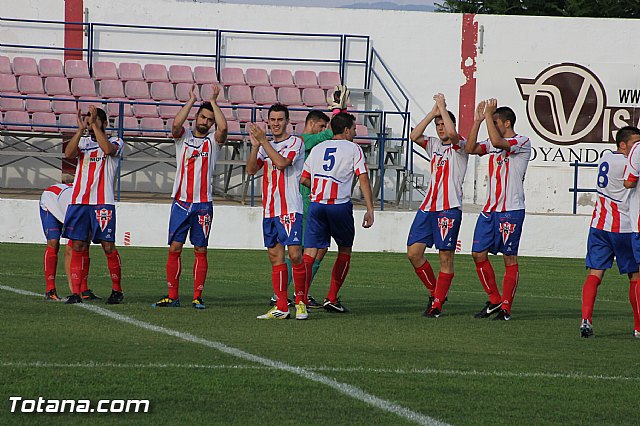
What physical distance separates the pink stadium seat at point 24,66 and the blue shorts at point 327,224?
15594 millimetres

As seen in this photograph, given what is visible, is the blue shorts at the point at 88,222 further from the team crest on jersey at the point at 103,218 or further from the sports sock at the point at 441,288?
the sports sock at the point at 441,288

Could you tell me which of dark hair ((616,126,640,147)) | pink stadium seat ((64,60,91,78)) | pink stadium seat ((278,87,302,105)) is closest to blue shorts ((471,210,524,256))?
dark hair ((616,126,640,147))

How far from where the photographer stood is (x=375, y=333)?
8719 millimetres

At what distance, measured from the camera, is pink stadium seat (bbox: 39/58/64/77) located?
79.4ft

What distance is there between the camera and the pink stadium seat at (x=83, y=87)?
23.9 meters

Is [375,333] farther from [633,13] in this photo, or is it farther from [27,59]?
[633,13]

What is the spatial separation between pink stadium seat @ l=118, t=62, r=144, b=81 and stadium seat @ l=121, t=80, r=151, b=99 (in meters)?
0.29

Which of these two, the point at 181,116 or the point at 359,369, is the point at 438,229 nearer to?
the point at 181,116

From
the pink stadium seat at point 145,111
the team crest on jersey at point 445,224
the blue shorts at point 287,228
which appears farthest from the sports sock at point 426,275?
the pink stadium seat at point 145,111

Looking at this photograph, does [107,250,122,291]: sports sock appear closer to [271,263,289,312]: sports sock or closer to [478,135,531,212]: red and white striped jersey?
[271,263,289,312]: sports sock

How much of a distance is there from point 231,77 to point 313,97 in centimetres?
197

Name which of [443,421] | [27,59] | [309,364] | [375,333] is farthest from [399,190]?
[443,421]

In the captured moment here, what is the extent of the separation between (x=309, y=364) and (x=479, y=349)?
1611 millimetres

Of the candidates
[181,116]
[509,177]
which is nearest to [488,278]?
[509,177]
